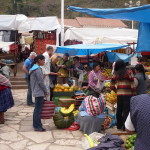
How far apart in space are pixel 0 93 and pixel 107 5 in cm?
6414

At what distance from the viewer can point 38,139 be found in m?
5.97

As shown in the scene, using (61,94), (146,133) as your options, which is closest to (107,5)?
(61,94)

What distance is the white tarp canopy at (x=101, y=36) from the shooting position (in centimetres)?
1172

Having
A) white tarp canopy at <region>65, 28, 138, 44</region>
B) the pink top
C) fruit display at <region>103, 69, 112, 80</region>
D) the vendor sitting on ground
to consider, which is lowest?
the vendor sitting on ground

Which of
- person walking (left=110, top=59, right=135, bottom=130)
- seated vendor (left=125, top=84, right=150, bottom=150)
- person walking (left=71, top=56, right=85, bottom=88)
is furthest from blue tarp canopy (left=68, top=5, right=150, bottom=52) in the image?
person walking (left=71, top=56, right=85, bottom=88)

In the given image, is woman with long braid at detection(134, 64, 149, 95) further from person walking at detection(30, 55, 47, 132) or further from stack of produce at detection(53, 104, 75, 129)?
person walking at detection(30, 55, 47, 132)

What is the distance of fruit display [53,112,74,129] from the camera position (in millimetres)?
6656

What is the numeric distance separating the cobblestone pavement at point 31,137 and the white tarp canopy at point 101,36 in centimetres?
532

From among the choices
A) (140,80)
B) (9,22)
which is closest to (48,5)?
(9,22)

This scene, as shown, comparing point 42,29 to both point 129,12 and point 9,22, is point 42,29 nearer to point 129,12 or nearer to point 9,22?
point 9,22

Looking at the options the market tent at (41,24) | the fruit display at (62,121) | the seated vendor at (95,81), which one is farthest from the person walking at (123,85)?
the market tent at (41,24)

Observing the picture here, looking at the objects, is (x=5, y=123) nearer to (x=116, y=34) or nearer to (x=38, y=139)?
(x=38, y=139)

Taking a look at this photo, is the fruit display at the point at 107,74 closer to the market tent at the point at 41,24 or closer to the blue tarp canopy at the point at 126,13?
the market tent at the point at 41,24

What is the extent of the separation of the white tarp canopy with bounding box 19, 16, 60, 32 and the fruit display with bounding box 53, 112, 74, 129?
319 inches
